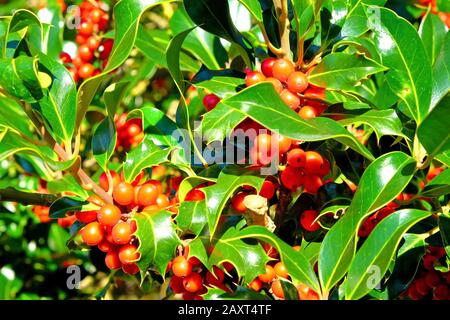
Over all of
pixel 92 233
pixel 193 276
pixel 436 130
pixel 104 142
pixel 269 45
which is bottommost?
pixel 193 276

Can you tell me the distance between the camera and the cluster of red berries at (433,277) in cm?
141

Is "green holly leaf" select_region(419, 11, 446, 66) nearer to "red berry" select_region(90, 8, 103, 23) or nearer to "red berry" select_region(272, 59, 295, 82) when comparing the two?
"red berry" select_region(272, 59, 295, 82)

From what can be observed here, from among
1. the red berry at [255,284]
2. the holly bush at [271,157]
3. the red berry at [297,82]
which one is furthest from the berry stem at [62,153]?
the red berry at [297,82]

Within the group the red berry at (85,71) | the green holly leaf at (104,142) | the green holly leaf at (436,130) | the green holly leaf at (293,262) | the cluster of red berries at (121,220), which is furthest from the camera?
the red berry at (85,71)

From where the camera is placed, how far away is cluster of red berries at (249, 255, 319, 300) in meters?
1.18

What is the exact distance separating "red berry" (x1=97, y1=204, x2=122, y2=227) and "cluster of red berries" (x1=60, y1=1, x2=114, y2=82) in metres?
0.94

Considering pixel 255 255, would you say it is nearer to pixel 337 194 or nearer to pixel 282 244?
pixel 282 244

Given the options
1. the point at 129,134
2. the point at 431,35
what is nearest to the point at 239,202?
the point at 431,35

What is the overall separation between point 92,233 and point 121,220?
6cm

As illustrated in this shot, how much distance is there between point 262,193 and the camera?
4.13 ft

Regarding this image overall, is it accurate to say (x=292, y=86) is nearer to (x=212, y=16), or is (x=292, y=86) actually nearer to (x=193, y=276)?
(x=212, y=16)

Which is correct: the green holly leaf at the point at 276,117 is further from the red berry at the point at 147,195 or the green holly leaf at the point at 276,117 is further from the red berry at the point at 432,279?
the red berry at the point at 432,279

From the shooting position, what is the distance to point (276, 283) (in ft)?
4.07
